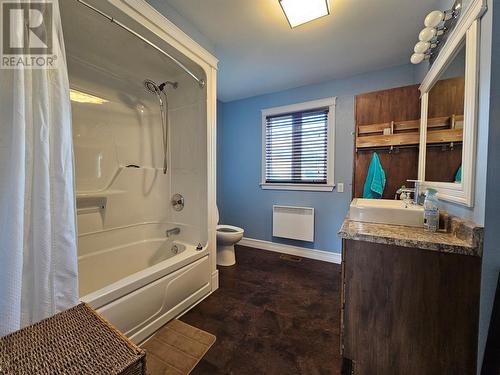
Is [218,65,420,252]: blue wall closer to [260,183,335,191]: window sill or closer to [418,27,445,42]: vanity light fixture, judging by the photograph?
[260,183,335,191]: window sill

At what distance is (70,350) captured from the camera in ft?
1.79

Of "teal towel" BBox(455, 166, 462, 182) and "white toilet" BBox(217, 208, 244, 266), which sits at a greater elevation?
"teal towel" BBox(455, 166, 462, 182)

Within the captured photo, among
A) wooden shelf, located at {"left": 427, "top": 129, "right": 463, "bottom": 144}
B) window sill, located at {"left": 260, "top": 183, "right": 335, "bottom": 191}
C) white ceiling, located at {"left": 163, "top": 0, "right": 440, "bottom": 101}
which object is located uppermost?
white ceiling, located at {"left": 163, "top": 0, "right": 440, "bottom": 101}

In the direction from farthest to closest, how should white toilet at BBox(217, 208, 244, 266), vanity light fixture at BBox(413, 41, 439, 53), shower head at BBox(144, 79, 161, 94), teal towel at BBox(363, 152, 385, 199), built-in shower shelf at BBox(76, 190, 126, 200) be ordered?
white toilet at BBox(217, 208, 244, 266), shower head at BBox(144, 79, 161, 94), teal towel at BBox(363, 152, 385, 199), built-in shower shelf at BBox(76, 190, 126, 200), vanity light fixture at BBox(413, 41, 439, 53)

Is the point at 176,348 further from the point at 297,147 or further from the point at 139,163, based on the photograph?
the point at 297,147

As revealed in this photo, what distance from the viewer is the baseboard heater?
273 centimetres

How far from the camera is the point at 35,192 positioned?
2.76ft

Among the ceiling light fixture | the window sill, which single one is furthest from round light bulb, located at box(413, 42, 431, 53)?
the window sill

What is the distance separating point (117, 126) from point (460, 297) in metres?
2.77

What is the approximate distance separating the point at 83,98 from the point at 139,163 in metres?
0.73

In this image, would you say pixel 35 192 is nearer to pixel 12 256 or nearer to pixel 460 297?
pixel 12 256

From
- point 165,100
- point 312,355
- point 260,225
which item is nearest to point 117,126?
point 165,100

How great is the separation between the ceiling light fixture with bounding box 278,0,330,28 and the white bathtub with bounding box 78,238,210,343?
6.56 feet

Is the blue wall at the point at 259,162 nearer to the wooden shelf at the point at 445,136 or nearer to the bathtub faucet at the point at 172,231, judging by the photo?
the wooden shelf at the point at 445,136
